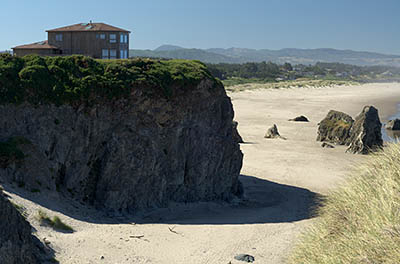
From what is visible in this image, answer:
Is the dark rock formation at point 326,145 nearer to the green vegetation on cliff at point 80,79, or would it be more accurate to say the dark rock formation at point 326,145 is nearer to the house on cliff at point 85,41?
the house on cliff at point 85,41

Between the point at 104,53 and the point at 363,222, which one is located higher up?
the point at 104,53

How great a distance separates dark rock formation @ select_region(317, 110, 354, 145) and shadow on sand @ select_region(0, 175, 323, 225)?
A: 1431 centimetres

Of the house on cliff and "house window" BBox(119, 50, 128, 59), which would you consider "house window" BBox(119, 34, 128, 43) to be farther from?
"house window" BBox(119, 50, 128, 59)

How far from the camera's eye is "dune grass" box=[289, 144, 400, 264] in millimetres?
8641


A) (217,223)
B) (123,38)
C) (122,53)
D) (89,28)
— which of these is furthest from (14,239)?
(123,38)

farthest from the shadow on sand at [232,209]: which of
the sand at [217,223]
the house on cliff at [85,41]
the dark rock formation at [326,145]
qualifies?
the dark rock formation at [326,145]

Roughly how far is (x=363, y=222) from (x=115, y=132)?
11252mm

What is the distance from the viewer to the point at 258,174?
27.4m

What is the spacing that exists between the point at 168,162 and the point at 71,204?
458 cm

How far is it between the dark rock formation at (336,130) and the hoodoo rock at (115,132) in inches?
738

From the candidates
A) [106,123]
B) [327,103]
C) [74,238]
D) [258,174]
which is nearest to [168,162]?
[106,123]

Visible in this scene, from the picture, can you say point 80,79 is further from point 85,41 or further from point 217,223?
point 85,41

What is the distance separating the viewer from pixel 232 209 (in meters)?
21.3

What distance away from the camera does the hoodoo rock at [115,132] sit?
17281mm
